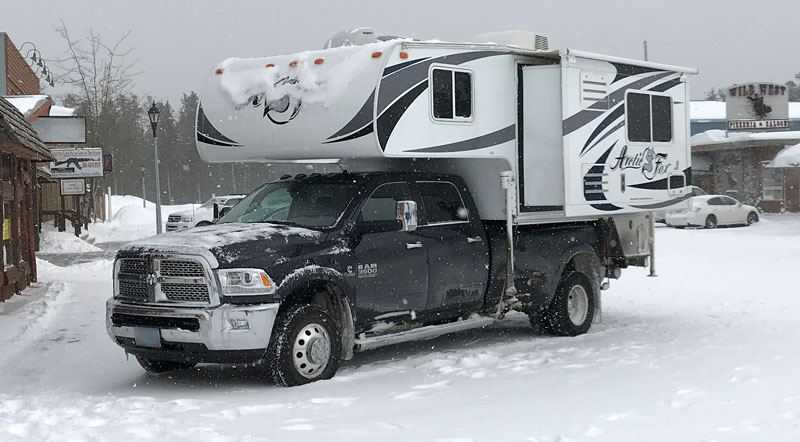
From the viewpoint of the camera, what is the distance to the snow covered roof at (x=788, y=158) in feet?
141

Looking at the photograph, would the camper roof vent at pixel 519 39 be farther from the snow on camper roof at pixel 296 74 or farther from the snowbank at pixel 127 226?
the snowbank at pixel 127 226

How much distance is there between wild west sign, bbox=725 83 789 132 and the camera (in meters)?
51.2

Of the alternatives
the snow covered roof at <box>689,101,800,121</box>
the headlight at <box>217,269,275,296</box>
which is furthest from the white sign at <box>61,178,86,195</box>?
the snow covered roof at <box>689,101,800,121</box>

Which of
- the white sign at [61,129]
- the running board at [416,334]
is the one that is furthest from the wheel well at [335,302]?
the white sign at [61,129]

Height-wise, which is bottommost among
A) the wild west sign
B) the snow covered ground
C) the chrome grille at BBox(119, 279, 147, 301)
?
the snow covered ground

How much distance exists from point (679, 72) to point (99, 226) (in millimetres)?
38667

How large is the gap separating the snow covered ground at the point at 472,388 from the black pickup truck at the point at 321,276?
385 mm

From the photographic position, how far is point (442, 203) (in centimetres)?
1034

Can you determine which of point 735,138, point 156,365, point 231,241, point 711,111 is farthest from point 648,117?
point 711,111

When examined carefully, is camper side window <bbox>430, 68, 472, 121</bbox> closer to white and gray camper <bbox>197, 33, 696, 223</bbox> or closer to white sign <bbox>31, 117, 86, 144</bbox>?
white and gray camper <bbox>197, 33, 696, 223</bbox>

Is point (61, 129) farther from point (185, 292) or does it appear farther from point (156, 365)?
point (185, 292)

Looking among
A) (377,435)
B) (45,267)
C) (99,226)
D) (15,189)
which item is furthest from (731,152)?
(377,435)

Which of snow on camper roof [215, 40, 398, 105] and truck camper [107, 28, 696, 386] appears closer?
truck camper [107, 28, 696, 386]

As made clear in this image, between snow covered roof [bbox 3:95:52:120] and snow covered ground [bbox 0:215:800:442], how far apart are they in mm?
15689
